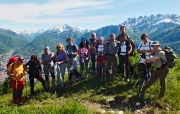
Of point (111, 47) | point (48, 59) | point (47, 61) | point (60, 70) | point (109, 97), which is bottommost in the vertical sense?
point (109, 97)

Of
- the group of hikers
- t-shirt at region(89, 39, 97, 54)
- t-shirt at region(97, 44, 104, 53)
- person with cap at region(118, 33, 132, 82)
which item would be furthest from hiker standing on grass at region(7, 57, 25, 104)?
person with cap at region(118, 33, 132, 82)

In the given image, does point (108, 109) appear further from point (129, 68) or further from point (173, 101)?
point (129, 68)

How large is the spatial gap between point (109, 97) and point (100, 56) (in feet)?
13.4

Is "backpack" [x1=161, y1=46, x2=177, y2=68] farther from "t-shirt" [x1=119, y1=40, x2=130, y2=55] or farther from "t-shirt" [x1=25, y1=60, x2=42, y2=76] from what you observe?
"t-shirt" [x1=25, y1=60, x2=42, y2=76]

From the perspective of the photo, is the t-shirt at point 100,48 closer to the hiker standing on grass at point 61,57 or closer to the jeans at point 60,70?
the hiker standing on grass at point 61,57

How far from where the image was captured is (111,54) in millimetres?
17609

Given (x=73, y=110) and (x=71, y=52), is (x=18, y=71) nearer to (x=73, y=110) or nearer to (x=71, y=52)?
(x=71, y=52)

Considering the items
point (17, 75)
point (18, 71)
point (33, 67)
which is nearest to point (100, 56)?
point (33, 67)

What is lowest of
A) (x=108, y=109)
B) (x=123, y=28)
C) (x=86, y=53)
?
(x=108, y=109)

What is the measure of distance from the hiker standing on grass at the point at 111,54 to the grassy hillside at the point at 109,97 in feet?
1.83

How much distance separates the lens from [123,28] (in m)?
16.9

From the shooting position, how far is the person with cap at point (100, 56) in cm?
1822

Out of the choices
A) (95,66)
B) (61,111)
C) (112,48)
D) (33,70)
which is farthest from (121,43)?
(61,111)

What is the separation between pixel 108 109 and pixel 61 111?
3.93 metres
